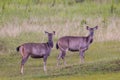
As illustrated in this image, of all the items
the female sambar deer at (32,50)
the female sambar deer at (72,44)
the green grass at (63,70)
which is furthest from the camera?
the female sambar deer at (72,44)

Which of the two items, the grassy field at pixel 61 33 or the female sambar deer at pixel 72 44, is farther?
the female sambar deer at pixel 72 44

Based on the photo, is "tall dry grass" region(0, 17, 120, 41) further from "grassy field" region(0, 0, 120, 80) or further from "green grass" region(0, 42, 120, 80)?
"green grass" region(0, 42, 120, 80)

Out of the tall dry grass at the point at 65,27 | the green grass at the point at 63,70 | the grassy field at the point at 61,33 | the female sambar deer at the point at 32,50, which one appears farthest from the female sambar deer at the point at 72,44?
the tall dry grass at the point at 65,27

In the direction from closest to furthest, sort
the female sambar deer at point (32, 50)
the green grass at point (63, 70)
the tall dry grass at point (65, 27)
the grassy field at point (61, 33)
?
the green grass at point (63, 70) < the grassy field at point (61, 33) < the female sambar deer at point (32, 50) < the tall dry grass at point (65, 27)

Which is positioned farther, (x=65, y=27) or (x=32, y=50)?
(x=65, y=27)

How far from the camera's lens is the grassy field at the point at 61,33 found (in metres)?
18.0

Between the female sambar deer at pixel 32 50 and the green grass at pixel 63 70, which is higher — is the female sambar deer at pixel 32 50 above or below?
above

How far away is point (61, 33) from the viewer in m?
29.0

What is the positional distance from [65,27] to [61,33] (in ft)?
5.62

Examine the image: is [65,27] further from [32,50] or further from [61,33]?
[32,50]

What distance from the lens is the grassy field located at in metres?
18.0

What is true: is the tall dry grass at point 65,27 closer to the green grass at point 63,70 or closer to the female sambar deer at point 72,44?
the green grass at point 63,70

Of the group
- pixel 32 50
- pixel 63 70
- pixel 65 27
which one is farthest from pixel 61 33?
pixel 63 70

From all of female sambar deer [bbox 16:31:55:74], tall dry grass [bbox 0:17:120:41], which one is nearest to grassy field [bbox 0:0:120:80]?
tall dry grass [bbox 0:17:120:41]
